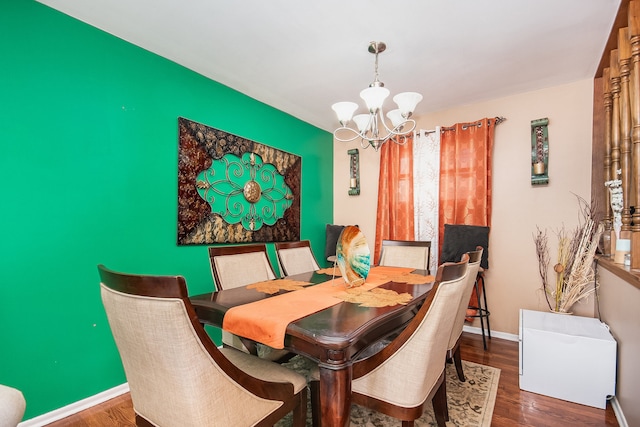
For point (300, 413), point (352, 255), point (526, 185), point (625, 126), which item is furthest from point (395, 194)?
point (300, 413)

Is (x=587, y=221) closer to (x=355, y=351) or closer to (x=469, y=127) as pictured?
(x=469, y=127)

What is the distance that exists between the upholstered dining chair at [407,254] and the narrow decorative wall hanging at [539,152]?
1.30 meters

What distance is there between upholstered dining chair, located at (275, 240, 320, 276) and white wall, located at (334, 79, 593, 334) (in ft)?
6.45

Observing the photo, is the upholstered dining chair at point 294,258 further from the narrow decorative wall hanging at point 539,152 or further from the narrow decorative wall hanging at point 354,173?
the narrow decorative wall hanging at point 539,152

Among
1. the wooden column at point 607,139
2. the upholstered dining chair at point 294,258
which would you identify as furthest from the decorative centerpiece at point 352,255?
the wooden column at point 607,139

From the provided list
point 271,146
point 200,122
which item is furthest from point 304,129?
point 200,122

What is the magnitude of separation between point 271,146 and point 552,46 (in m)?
2.57

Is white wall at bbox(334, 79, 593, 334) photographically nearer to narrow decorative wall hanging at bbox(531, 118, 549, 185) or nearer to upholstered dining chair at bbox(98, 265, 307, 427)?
narrow decorative wall hanging at bbox(531, 118, 549, 185)

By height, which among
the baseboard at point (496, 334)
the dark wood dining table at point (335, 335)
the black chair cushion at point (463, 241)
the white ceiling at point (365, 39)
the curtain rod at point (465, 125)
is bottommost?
the baseboard at point (496, 334)

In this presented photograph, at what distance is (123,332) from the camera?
0.95m

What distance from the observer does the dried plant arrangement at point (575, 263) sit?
100 inches

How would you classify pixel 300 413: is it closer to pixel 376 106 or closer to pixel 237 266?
pixel 237 266

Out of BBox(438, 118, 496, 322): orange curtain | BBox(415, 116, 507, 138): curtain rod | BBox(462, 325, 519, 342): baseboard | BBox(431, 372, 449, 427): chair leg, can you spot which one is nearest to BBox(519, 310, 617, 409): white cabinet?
BBox(462, 325, 519, 342): baseboard

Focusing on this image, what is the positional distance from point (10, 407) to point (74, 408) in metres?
1.28
